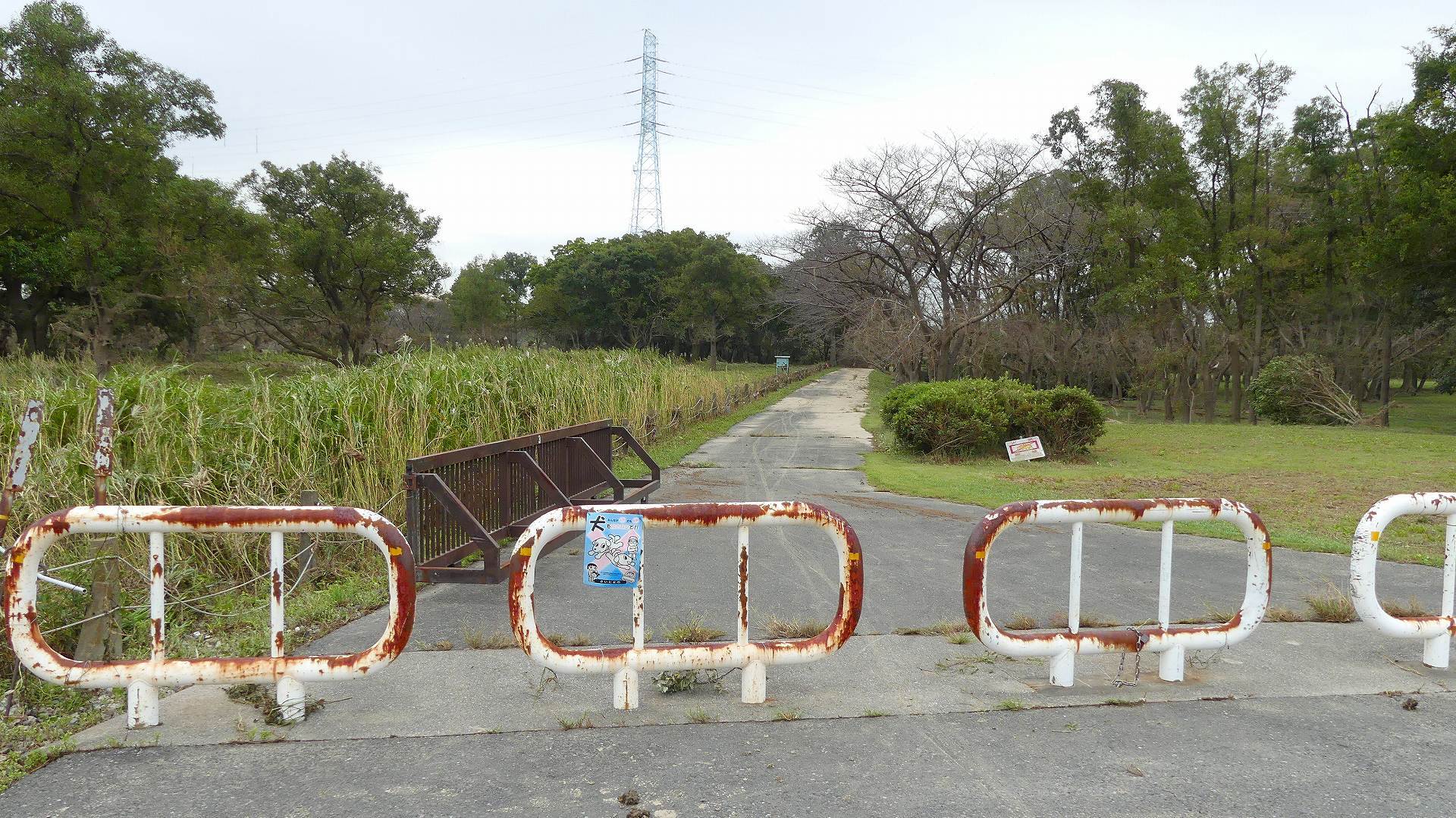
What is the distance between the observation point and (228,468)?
22.3ft

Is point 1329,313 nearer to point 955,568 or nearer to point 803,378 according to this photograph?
point 803,378

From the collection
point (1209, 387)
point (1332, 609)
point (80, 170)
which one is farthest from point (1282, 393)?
point (80, 170)

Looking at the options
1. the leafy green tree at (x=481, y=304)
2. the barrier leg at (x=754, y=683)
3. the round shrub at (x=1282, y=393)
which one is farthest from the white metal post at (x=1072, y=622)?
the leafy green tree at (x=481, y=304)

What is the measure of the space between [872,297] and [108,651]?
20.2 m

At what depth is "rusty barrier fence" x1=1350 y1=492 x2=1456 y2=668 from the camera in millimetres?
4441

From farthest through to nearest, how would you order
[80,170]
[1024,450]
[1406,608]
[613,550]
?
[80,170] → [1024,450] → [1406,608] → [613,550]

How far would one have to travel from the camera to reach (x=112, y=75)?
2789cm

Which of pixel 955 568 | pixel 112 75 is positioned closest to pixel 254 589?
pixel 955 568

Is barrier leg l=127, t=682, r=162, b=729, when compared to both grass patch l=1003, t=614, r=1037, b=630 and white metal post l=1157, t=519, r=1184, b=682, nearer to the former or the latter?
grass patch l=1003, t=614, r=1037, b=630

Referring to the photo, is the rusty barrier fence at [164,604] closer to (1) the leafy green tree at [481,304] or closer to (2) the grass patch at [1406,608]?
(2) the grass patch at [1406,608]

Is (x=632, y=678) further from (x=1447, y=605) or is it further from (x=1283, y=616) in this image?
(x=1447, y=605)

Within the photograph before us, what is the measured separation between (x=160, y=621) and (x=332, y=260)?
3057cm

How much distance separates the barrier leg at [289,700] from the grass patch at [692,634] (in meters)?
1.78

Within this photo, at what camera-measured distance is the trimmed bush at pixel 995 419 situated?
15273 mm
